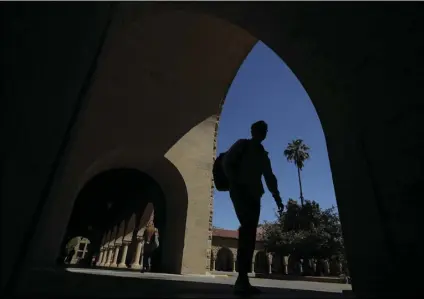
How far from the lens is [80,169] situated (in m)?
7.58

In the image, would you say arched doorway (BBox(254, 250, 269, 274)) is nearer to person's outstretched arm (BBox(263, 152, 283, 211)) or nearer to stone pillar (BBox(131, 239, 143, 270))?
stone pillar (BBox(131, 239, 143, 270))

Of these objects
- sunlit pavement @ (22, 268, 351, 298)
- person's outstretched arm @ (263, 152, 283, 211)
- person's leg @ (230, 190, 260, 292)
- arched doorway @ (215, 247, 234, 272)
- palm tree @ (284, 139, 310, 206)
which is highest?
palm tree @ (284, 139, 310, 206)

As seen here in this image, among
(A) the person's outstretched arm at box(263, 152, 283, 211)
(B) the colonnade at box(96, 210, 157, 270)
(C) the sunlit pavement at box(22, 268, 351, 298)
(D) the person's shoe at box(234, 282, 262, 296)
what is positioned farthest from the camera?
(B) the colonnade at box(96, 210, 157, 270)

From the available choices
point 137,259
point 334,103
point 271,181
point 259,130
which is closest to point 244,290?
point 271,181

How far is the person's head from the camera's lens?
291cm

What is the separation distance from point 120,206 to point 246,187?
681 inches

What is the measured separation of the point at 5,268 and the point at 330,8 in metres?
3.28

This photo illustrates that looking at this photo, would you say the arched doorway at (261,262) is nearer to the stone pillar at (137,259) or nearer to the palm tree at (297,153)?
the palm tree at (297,153)

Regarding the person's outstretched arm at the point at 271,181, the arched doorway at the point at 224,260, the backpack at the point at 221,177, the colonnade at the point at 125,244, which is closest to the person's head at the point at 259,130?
the person's outstretched arm at the point at 271,181

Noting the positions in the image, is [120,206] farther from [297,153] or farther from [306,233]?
[297,153]

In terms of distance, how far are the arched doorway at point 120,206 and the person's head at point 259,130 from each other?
284 inches

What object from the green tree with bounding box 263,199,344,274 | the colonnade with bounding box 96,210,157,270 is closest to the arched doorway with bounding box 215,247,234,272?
the green tree with bounding box 263,199,344,274

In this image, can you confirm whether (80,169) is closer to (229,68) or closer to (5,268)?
(229,68)

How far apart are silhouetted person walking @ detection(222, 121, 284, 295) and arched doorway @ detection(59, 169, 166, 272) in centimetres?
717
